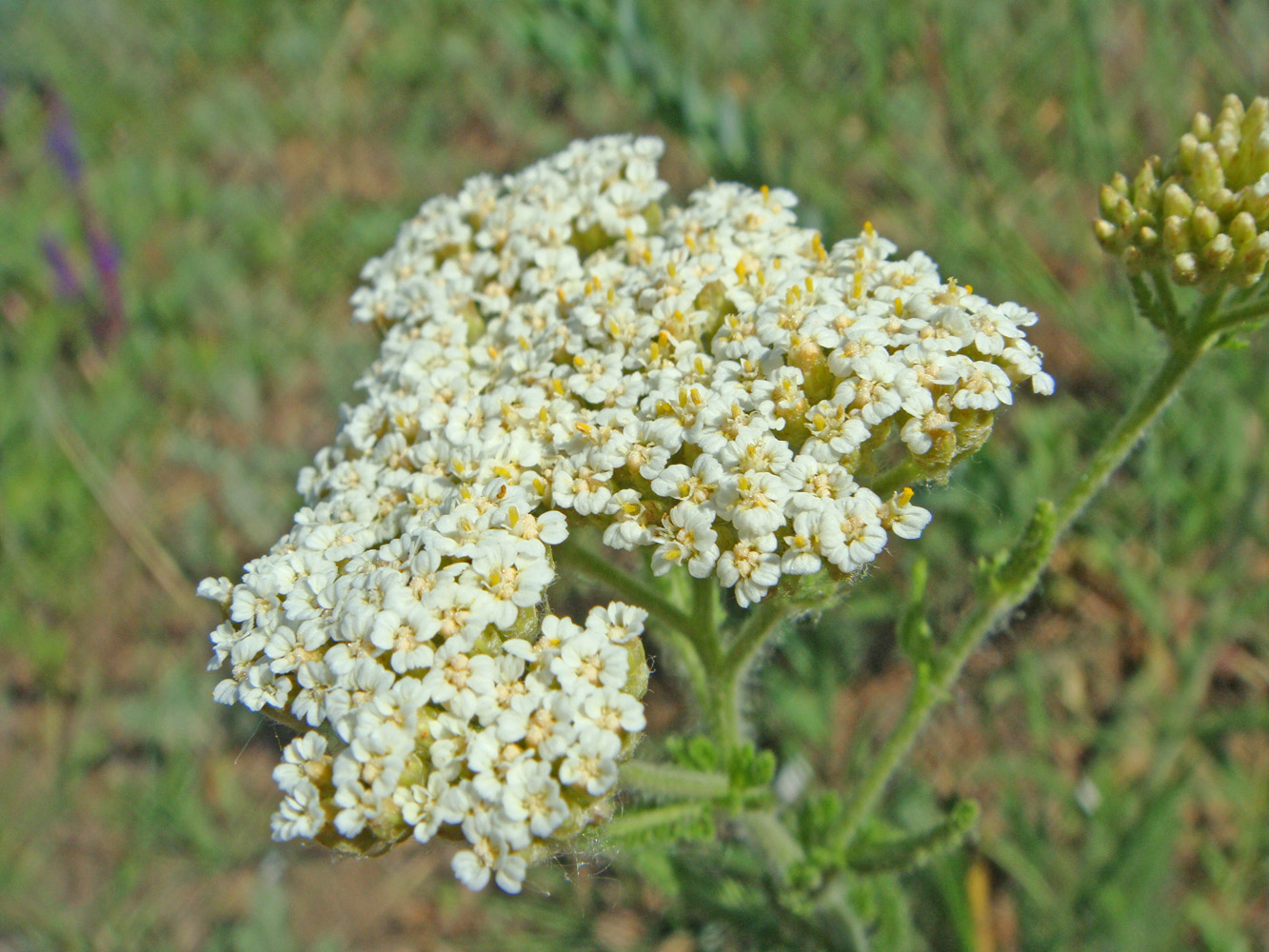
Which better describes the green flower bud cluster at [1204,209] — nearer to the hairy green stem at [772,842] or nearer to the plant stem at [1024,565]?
the plant stem at [1024,565]

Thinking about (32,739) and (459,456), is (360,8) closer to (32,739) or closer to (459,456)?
(32,739)

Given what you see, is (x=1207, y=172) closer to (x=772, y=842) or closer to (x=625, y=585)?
(x=625, y=585)

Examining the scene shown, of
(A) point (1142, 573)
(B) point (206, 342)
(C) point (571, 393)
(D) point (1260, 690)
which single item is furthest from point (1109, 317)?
(B) point (206, 342)

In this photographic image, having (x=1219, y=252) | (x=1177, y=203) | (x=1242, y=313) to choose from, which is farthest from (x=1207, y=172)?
(x=1242, y=313)

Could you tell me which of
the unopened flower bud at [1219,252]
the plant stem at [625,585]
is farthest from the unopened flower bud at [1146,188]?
the plant stem at [625,585]

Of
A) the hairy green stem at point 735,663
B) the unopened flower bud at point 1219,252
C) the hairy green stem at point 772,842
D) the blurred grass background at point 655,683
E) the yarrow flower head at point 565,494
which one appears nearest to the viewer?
the yarrow flower head at point 565,494

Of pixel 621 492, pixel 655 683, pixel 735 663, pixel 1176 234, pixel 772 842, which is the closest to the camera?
pixel 621 492

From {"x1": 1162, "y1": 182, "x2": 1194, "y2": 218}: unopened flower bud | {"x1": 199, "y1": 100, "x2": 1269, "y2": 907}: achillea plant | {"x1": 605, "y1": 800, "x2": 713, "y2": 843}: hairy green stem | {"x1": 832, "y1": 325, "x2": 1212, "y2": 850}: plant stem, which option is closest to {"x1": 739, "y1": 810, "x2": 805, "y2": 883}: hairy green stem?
{"x1": 199, "y1": 100, "x2": 1269, "y2": 907}: achillea plant
